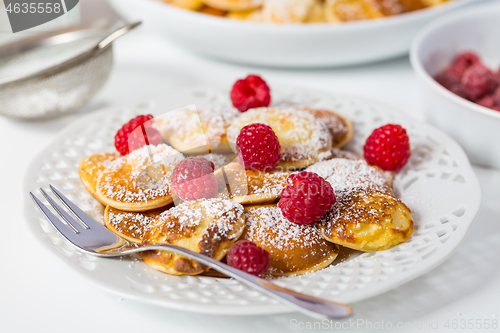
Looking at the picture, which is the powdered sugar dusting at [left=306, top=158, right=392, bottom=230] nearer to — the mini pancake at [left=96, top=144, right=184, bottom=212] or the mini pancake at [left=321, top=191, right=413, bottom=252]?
the mini pancake at [left=321, top=191, right=413, bottom=252]

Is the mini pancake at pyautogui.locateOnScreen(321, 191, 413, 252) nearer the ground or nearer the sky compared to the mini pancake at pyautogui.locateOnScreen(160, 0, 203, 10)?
nearer the ground

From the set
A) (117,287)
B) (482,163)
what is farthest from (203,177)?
(482,163)

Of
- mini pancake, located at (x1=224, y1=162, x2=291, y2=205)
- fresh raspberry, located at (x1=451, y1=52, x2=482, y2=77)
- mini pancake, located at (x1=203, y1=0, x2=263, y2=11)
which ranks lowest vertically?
fresh raspberry, located at (x1=451, y1=52, x2=482, y2=77)

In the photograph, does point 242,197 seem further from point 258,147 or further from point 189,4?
point 189,4

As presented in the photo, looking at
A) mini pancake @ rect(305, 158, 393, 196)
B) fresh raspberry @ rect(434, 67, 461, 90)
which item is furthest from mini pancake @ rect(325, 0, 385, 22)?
mini pancake @ rect(305, 158, 393, 196)

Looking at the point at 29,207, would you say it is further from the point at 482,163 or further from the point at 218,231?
the point at 482,163
